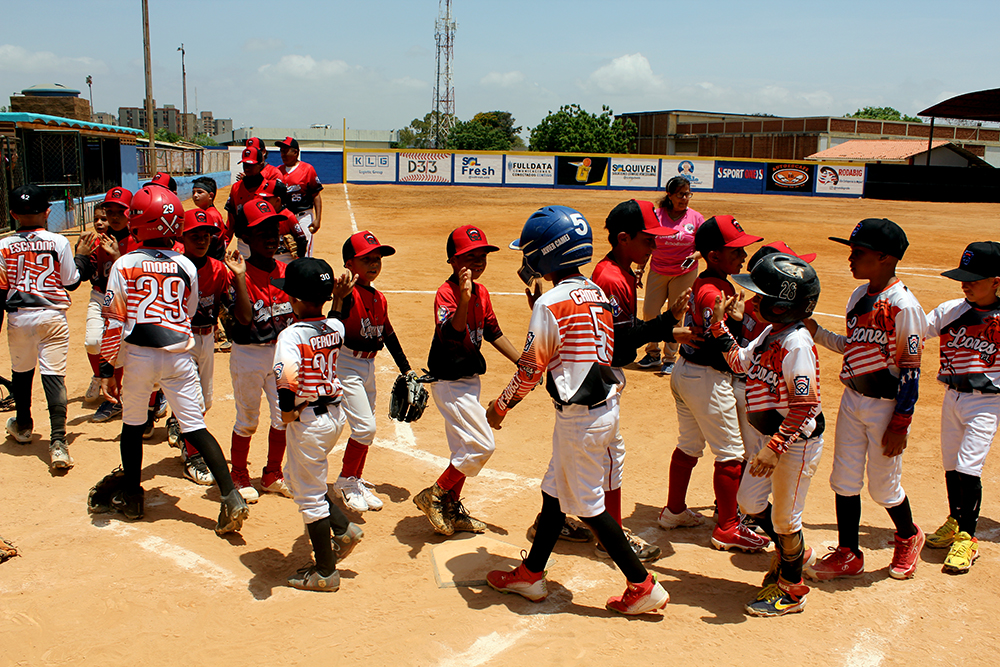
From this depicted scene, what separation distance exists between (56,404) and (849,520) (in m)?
5.96

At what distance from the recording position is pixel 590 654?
12.0 ft

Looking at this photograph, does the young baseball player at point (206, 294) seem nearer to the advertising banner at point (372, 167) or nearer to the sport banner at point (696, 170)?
the advertising banner at point (372, 167)

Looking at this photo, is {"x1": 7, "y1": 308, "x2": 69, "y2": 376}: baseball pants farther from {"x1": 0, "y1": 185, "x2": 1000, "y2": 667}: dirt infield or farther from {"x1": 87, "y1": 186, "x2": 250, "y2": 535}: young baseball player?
{"x1": 87, "y1": 186, "x2": 250, "y2": 535}: young baseball player

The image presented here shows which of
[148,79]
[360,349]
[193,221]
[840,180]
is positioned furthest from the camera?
[840,180]

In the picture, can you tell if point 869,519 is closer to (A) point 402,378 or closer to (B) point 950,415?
(B) point 950,415

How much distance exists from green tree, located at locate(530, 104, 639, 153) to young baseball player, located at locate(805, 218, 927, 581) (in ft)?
209

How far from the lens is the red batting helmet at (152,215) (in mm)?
4891

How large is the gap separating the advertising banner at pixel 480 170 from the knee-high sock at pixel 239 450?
115 ft

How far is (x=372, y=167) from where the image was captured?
39750 millimetres

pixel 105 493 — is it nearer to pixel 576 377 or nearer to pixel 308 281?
pixel 308 281

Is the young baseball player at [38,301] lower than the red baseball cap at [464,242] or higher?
lower

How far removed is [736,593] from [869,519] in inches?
68.2

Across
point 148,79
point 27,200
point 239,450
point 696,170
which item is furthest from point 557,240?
point 696,170

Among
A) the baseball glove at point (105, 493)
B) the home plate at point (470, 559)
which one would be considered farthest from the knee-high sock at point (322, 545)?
the baseball glove at point (105, 493)
